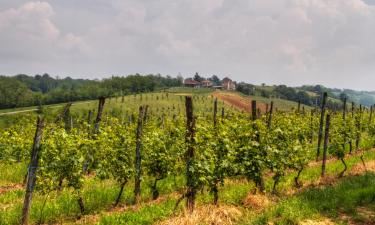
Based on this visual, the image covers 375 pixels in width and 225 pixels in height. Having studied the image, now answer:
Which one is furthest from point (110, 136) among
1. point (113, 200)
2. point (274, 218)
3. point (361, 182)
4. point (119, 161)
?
point (361, 182)

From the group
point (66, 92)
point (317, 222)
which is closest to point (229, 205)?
point (317, 222)

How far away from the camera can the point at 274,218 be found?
915 centimetres

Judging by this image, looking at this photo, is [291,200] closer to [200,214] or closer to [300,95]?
[200,214]

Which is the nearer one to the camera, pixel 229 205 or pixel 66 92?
pixel 229 205

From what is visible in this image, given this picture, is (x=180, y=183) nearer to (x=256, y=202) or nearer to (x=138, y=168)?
(x=138, y=168)

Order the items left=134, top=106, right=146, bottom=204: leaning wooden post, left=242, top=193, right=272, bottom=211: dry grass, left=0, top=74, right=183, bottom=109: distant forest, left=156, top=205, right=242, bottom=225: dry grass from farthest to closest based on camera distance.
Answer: left=0, top=74, right=183, bottom=109: distant forest < left=134, top=106, right=146, bottom=204: leaning wooden post < left=242, top=193, right=272, bottom=211: dry grass < left=156, top=205, right=242, bottom=225: dry grass

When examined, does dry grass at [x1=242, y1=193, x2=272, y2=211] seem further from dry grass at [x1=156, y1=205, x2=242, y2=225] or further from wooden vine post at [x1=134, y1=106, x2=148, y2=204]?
wooden vine post at [x1=134, y1=106, x2=148, y2=204]

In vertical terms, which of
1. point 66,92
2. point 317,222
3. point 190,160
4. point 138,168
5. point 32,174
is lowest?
point 66,92

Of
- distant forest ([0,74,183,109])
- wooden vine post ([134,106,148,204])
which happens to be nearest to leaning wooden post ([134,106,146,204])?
wooden vine post ([134,106,148,204])

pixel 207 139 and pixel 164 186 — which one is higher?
pixel 207 139

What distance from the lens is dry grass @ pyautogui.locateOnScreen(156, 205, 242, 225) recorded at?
27.9ft

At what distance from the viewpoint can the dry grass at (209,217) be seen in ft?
27.9

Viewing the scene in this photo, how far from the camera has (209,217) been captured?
882 centimetres

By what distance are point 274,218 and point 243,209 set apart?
47.0 inches
